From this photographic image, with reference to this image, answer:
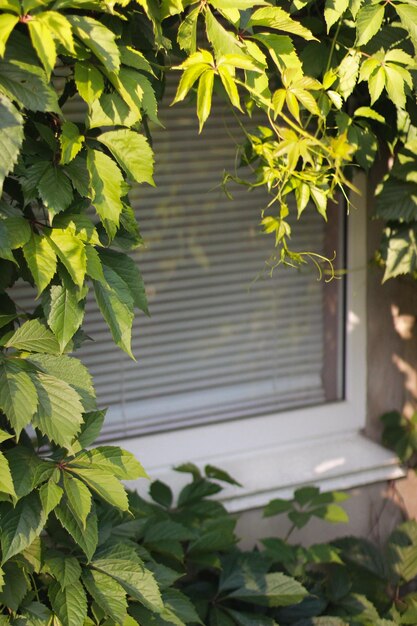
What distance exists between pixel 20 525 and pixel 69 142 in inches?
21.4

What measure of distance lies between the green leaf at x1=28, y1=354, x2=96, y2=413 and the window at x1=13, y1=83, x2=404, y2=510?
1038mm

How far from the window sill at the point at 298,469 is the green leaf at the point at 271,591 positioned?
0.33 meters

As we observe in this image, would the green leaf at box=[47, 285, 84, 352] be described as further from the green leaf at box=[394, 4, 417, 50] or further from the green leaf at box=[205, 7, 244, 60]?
the green leaf at box=[394, 4, 417, 50]

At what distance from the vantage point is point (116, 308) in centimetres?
125

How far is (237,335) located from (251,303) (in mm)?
101

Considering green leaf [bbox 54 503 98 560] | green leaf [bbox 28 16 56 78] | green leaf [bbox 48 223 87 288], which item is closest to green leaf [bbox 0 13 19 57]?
green leaf [bbox 28 16 56 78]

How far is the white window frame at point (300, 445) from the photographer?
7.70ft

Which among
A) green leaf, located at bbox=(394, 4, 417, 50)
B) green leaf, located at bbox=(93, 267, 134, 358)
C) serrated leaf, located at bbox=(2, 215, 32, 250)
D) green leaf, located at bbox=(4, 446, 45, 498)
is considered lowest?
green leaf, located at bbox=(4, 446, 45, 498)

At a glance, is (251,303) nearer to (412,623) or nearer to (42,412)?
(412,623)

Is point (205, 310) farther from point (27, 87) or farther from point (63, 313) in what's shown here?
point (27, 87)

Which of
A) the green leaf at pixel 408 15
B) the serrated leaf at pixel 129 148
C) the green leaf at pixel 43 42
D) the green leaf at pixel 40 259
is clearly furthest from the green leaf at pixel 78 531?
the green leaf at pixel 408 15

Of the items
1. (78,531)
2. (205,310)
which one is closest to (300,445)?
(205,310)

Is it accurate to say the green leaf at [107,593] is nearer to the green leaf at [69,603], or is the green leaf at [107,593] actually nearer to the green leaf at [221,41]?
the green leaf at [69,603]

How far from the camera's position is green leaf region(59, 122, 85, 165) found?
1178 mm
